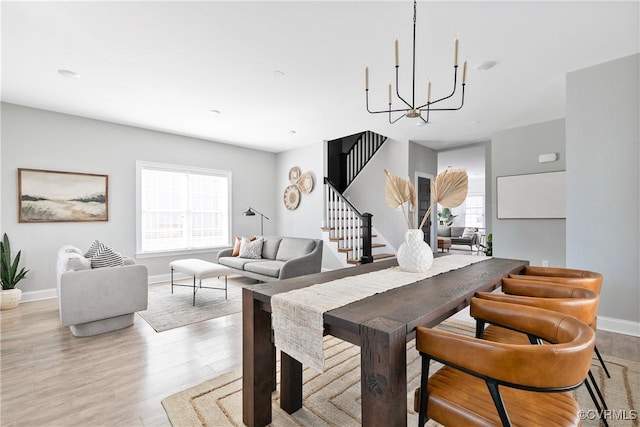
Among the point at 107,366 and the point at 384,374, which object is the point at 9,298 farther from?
the point at 384,374

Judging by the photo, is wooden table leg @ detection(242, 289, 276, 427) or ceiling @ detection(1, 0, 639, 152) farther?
ceiling @ detection(1, 0, 639, 152)

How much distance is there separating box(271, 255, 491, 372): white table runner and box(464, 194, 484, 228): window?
1234cm

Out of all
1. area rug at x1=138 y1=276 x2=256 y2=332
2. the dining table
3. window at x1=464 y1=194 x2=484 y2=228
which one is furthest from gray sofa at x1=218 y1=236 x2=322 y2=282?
window at x1=464 y1=194 x2=484 y2=228

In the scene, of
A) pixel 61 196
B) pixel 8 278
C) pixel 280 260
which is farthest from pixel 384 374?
pixel 61 196

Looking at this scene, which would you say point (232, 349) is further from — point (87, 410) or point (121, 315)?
point (121, 315)

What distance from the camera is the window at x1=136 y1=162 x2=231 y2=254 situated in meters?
5.13

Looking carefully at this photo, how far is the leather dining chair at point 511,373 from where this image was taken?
0.85 metres

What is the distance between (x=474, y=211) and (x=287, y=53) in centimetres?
1207

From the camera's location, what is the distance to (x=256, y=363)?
1.53m

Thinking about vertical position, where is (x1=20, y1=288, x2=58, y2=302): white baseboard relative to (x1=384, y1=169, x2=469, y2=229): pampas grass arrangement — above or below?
below

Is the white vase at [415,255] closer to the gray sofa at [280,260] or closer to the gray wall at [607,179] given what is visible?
the gray wall at [607,179]

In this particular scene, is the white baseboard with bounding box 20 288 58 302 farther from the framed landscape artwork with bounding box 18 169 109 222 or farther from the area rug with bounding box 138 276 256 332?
the area rug with bounding box 138 276 256 332

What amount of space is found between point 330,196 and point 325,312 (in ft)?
15.9

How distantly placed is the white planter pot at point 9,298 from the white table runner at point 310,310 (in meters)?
4.30
